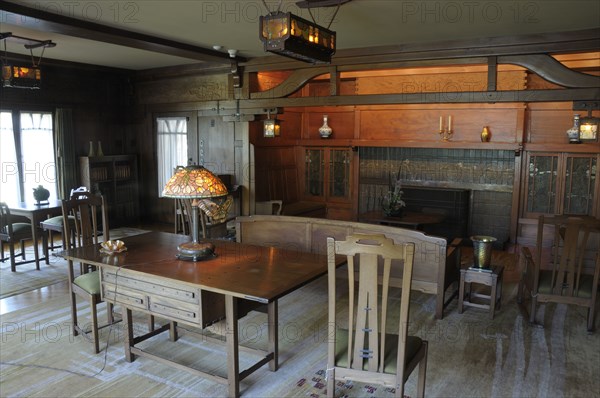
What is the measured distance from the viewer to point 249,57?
6465 mm

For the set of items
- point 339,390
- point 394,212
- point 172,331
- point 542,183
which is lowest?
point 339,390

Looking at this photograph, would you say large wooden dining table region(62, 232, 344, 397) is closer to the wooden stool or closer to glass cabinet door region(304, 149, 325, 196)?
the wooden stool

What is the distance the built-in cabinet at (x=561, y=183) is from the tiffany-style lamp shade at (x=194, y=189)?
5469 millimetres

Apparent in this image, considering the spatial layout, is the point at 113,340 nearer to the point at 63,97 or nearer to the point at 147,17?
the point at 147,17

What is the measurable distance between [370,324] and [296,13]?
2.92m

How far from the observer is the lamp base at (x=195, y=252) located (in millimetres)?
3150

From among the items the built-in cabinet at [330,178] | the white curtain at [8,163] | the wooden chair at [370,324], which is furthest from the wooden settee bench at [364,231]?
the white curtain at [8,163]

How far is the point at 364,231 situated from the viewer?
4375 millimetres

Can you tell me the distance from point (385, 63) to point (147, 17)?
2.72 metres

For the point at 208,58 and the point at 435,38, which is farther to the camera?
the point at 208,58

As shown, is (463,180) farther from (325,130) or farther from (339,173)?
(325,130)

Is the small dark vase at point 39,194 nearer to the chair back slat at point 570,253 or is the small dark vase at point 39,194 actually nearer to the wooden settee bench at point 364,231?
the wooden settee bench at point 364,231

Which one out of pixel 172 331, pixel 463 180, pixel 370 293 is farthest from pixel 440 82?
pixel 370 293

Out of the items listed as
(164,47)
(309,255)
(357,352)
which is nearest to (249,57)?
(164,47)
